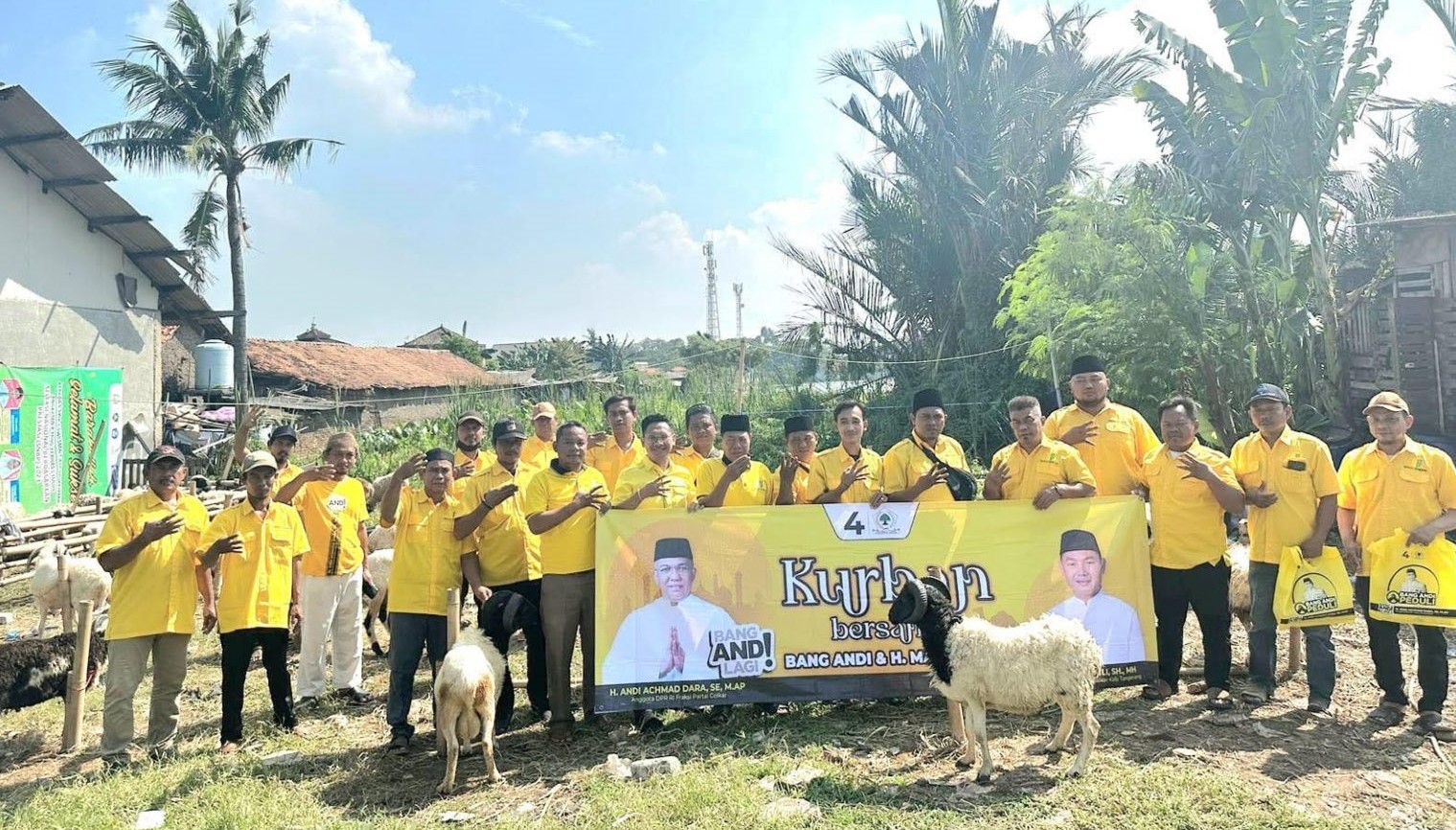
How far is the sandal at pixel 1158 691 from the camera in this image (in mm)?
5664

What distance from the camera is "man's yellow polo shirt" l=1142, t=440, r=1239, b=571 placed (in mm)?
5527

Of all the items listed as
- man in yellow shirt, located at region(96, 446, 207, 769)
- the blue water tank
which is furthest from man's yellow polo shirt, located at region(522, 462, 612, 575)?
the blue water tank

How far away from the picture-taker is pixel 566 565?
17.8 ft

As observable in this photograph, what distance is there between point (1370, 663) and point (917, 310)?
15073mm

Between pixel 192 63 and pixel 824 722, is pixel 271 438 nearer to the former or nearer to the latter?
pixel 824 722

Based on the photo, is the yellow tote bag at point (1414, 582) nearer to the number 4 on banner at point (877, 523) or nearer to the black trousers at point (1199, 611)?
the black trousers at point (1199, 611)

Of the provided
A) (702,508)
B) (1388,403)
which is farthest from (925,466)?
(1388,403)

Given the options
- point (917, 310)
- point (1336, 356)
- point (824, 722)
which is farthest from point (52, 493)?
point (1336, 356)

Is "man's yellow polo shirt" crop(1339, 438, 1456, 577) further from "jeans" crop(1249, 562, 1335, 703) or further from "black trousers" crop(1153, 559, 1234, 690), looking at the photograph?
"black trousers" crop(1153, 559, 1234, 690)

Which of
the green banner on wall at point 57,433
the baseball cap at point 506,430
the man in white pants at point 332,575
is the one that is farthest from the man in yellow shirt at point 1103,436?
the green banner on wall at point 57,433

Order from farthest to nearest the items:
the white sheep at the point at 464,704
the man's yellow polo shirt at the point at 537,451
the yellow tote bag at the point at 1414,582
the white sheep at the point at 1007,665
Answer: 1. the man's yellow polo shirt at the point at 537,451
2. the yellow tote bag at the point at 1414,582
3. the white sheep at the point at 464,704
4. the white sheep at the point at 1007,665

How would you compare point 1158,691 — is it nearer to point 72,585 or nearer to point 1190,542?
point 1190,542

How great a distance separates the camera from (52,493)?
42.9 ft

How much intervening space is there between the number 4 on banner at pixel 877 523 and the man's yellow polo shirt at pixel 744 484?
60 centimetres
